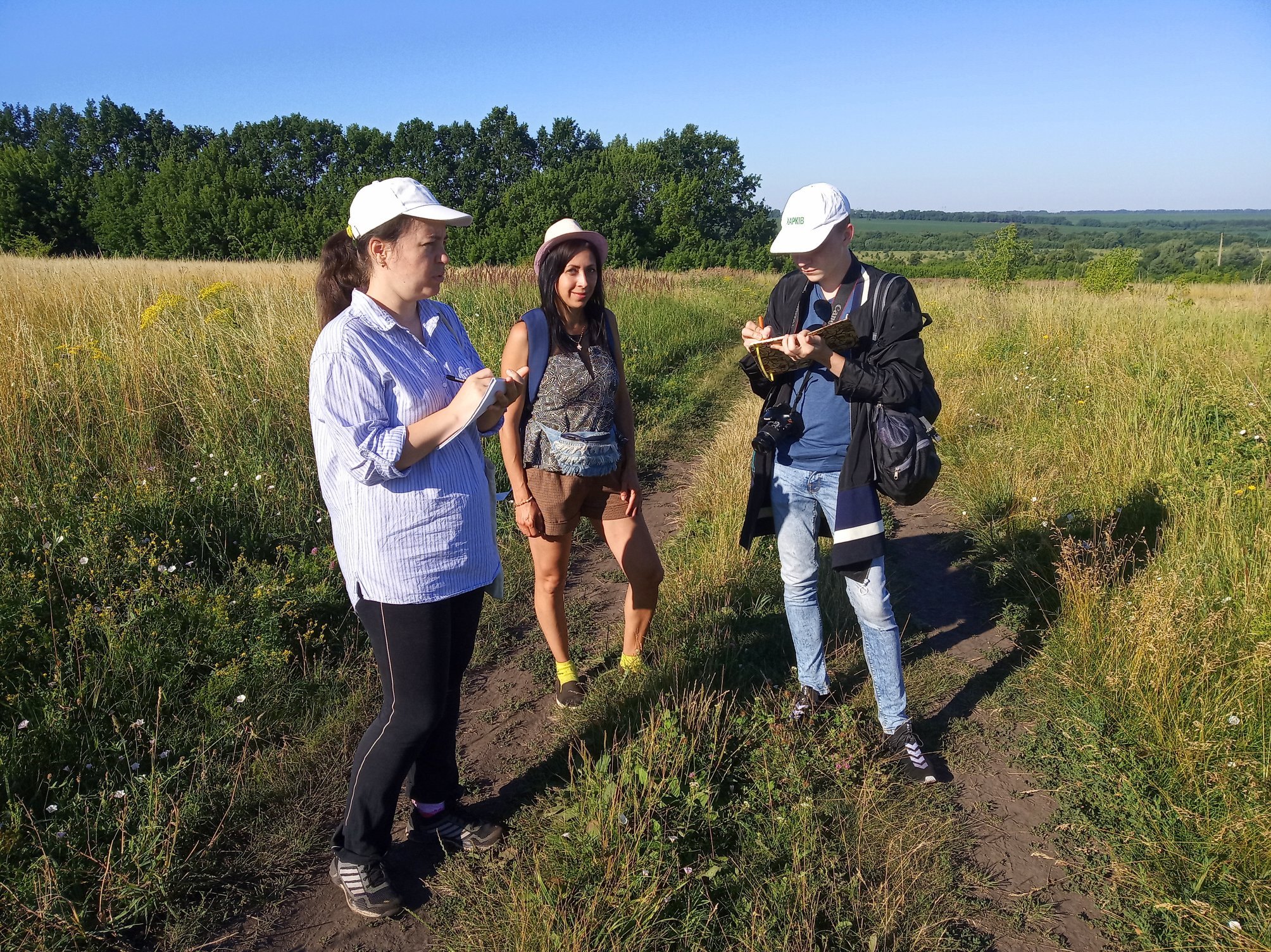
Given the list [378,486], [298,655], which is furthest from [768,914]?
[298,655]

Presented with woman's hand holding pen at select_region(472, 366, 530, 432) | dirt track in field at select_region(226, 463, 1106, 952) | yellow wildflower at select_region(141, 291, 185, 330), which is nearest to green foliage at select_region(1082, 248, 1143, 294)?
dirt track in field at select_region(226, 463, 1106, 952)

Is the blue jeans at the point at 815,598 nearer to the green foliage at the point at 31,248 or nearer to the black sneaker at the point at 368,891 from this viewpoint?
the black sneaker at the point at 368,891

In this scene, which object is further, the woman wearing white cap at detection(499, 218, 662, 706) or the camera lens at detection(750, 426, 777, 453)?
the woman wearing white cap at detection(499, 218, 662, 706)

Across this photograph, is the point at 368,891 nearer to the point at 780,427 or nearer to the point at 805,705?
the point at 805,705

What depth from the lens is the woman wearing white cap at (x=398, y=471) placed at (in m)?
1.95

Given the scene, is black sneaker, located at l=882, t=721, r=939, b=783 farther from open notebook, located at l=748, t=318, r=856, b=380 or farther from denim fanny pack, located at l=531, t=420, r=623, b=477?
denim fanny pack, located at l=531, t=420, r=623, b=477

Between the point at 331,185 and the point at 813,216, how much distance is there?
184ft

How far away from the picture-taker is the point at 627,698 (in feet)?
10.6

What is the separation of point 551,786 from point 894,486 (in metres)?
1.67

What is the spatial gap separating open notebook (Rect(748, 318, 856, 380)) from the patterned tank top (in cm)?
73

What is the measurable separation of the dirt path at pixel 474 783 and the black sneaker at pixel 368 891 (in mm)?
56

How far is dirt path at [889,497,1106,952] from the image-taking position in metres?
2.28

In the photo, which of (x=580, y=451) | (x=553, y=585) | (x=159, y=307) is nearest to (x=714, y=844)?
(x=553, y=585)

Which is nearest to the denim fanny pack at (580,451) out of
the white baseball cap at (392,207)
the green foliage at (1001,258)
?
the white baseball cap at (392,207)
